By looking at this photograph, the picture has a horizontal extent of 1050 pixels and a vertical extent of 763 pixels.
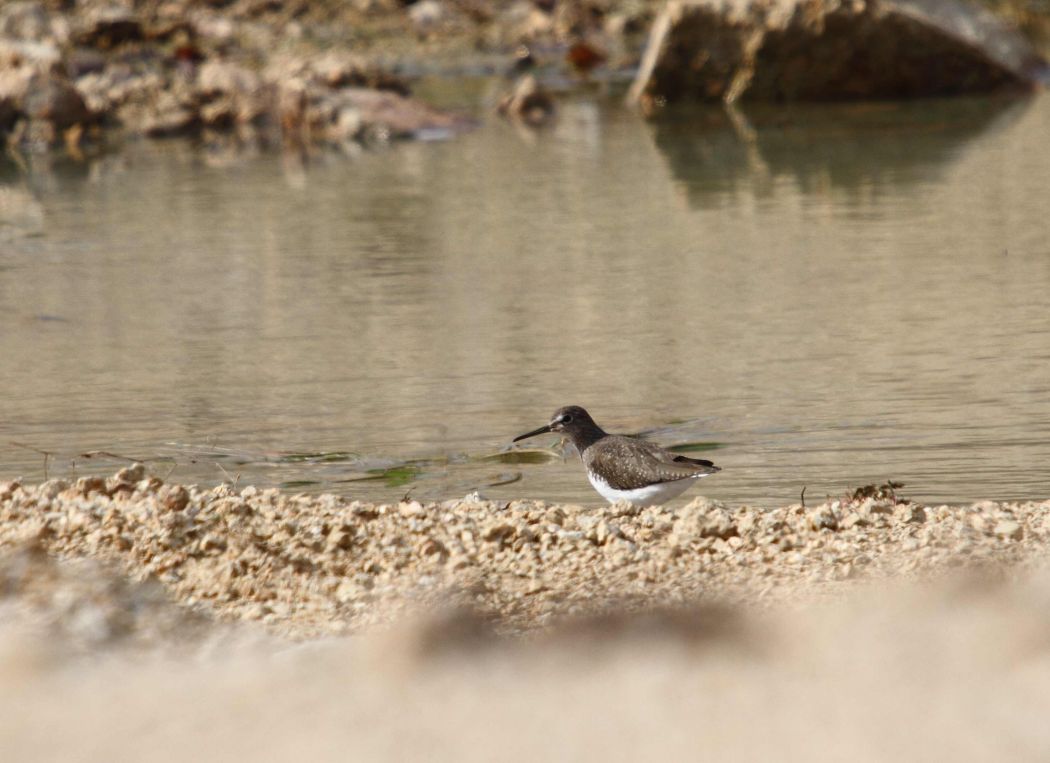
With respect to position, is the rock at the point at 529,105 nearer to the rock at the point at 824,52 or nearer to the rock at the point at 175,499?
the rock at the point at 824,52

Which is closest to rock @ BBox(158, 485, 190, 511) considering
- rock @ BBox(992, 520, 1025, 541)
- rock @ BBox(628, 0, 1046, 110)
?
rock @ BBox(992, 520, 1025, 541)

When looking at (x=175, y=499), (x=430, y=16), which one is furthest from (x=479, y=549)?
(x=430, y=16)

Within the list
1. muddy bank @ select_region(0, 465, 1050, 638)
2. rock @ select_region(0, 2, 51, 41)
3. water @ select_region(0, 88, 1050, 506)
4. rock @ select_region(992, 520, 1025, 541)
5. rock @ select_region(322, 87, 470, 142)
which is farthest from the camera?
rock @ select_region(0, 2, 51, 41)

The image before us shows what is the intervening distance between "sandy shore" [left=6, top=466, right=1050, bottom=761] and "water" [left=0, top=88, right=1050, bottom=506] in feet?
3.65

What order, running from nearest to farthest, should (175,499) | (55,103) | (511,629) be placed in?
(511,629)
(175,499)
(55,103)

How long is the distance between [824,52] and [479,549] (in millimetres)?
13748

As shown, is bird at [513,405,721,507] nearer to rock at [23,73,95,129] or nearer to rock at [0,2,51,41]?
rock at [23,73,95,129]

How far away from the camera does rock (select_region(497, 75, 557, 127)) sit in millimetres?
17703

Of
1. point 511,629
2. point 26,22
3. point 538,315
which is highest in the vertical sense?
point 26,22

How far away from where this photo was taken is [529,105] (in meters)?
17.8

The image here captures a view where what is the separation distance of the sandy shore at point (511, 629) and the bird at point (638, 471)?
0.15 meters

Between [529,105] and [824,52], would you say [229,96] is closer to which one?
[529,105]

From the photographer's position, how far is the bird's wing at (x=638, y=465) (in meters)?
5.50

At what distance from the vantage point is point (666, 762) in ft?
12.1
